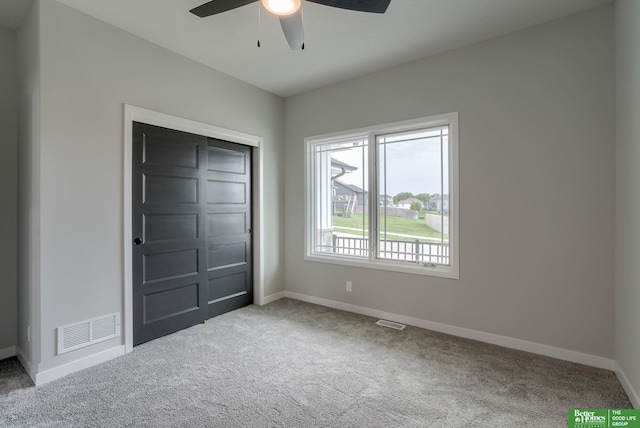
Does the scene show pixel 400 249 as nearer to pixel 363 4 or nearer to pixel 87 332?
pixel 363 4

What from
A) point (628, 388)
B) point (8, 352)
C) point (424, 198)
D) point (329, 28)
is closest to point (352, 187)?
point (424, 198)

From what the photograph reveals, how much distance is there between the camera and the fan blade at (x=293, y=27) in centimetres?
211

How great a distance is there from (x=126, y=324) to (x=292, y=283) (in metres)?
2.18

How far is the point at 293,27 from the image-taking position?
87.3 inches

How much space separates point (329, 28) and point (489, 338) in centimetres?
326

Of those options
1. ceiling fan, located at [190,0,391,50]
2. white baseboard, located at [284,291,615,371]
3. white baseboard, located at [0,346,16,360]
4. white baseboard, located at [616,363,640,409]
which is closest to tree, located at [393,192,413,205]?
white baseboard, located at [284,291,615,371]

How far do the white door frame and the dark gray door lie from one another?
0.26 ft

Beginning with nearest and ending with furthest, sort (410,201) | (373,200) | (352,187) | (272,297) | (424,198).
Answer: (424,198)
(410,201)
(373,200)
(352,187)
(272,297)

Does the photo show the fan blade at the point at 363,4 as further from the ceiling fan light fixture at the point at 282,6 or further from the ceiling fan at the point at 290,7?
the ceiling fan light fixture at the point at 282,6

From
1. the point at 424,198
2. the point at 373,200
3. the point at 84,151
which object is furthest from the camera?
the point at 373,200

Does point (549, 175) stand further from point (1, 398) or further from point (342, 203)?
point (1, 398)

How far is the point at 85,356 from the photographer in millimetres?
2594

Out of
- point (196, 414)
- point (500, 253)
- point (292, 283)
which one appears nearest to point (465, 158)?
point (500, 253)

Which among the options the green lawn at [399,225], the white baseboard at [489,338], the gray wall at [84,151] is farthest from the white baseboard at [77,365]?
the green lawn at [399,225]
